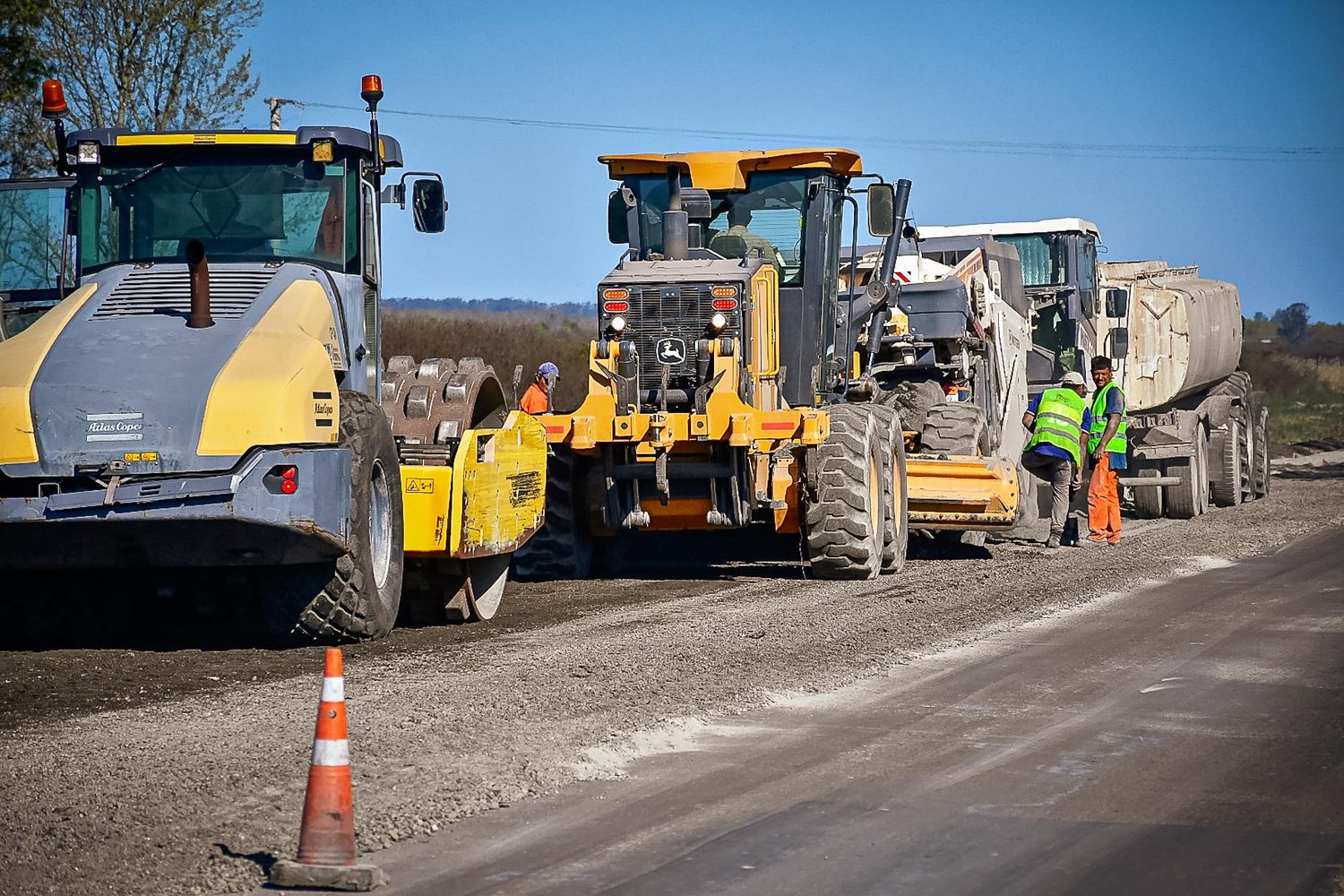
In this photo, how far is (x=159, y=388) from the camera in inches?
350

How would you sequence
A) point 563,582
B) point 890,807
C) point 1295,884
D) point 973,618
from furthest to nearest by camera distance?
point 563,582
point 973,618
point 890,807
point 1295,884

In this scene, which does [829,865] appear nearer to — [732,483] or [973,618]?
[973,618]

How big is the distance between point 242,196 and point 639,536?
695 cm

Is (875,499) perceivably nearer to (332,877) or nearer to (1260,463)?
(332,877)

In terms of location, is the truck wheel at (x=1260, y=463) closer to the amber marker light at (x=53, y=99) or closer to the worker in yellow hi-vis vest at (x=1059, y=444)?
the worker in yellow hi-vis vest at (x=1059, y=444)

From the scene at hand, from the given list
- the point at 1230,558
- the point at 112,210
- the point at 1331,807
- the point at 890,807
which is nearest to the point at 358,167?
the point at 112,210

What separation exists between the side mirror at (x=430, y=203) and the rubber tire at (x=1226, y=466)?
47.4 ft

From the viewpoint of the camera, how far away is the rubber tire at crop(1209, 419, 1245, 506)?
2252cm

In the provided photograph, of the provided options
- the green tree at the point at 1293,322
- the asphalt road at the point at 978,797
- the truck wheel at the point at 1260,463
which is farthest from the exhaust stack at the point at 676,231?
the green tree at the point at 1293,322

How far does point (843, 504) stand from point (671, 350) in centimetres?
172

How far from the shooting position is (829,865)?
5555mm

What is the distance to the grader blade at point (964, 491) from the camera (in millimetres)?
14828

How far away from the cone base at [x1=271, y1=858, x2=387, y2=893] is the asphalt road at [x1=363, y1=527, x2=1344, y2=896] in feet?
0.30

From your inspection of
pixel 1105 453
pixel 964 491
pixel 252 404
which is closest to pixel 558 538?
pixel 964 491
